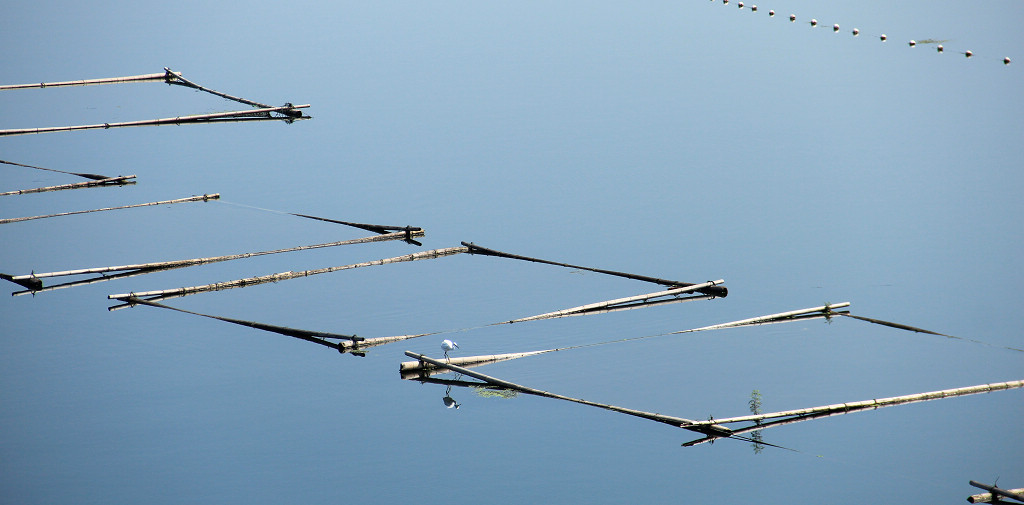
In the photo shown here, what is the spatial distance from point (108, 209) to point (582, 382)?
735 centimetres

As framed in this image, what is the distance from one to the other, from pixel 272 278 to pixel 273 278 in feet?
0.04

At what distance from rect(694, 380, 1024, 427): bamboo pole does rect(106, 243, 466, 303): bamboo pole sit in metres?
4.72

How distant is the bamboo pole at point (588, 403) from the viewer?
30.6 feet

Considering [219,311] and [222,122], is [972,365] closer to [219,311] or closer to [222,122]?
[219,311]

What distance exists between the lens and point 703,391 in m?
10.1

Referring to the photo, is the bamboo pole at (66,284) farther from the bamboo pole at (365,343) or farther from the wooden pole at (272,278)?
the bamboo pole at (365,343)

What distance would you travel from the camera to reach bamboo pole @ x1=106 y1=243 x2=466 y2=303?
12.1 m

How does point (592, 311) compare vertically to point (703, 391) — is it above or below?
above

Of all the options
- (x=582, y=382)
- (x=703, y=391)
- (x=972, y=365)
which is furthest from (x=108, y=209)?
(x=972, y=365)

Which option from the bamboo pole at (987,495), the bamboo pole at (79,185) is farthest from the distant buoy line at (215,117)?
the bamboo pole at (987,495)

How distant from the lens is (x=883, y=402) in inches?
386

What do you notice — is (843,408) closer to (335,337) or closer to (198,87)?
(335,337)

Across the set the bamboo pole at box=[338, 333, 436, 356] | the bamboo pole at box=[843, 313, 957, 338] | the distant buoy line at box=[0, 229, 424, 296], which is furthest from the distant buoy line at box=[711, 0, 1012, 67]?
the bamboo pole at box=[338, 333, 436, 356]

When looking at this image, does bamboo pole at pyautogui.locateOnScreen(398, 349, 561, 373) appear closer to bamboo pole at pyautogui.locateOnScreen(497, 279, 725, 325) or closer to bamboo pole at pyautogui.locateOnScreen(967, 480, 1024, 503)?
bamboo pole at pyautogui.locateOnScreen(497, 279, 725, 325)
